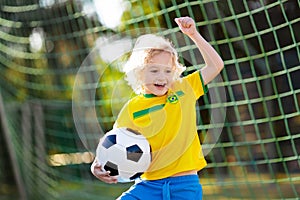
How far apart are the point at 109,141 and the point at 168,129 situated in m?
0.21

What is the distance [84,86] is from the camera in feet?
18.4

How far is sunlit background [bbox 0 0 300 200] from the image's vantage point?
5332 mm

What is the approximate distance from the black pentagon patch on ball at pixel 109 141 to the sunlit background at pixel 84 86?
7.29 ft

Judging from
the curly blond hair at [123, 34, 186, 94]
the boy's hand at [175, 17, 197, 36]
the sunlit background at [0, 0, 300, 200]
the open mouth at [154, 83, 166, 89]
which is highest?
the boy's hand at [175, 17, 197, 36]

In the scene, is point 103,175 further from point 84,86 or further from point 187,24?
point 84,86

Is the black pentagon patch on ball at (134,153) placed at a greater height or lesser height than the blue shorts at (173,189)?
greater

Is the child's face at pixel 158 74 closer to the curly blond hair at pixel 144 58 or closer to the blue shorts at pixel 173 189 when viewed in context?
the curly blond hair at pixel 144 58

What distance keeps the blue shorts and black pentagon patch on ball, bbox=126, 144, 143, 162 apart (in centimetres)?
10

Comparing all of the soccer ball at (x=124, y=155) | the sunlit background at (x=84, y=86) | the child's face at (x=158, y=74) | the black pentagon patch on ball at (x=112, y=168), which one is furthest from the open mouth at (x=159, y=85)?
the sunlit background at (x=84, y=86)

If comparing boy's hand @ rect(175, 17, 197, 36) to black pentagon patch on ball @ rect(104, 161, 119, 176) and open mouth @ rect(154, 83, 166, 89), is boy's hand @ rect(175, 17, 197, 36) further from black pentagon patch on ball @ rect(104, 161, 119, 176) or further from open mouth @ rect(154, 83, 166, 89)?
black pentagon patch on ball @ rect(104, 161, 119, 176)

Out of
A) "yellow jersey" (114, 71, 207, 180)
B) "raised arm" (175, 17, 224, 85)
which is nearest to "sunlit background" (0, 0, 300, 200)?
"raised arm" (175, 17, 224, 85)

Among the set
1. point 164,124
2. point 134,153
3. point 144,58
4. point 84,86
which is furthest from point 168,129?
point 84,86

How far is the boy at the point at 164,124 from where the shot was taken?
9.02 ft

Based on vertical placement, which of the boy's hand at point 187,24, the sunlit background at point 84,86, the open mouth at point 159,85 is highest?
the boy's hand at point 187,24
